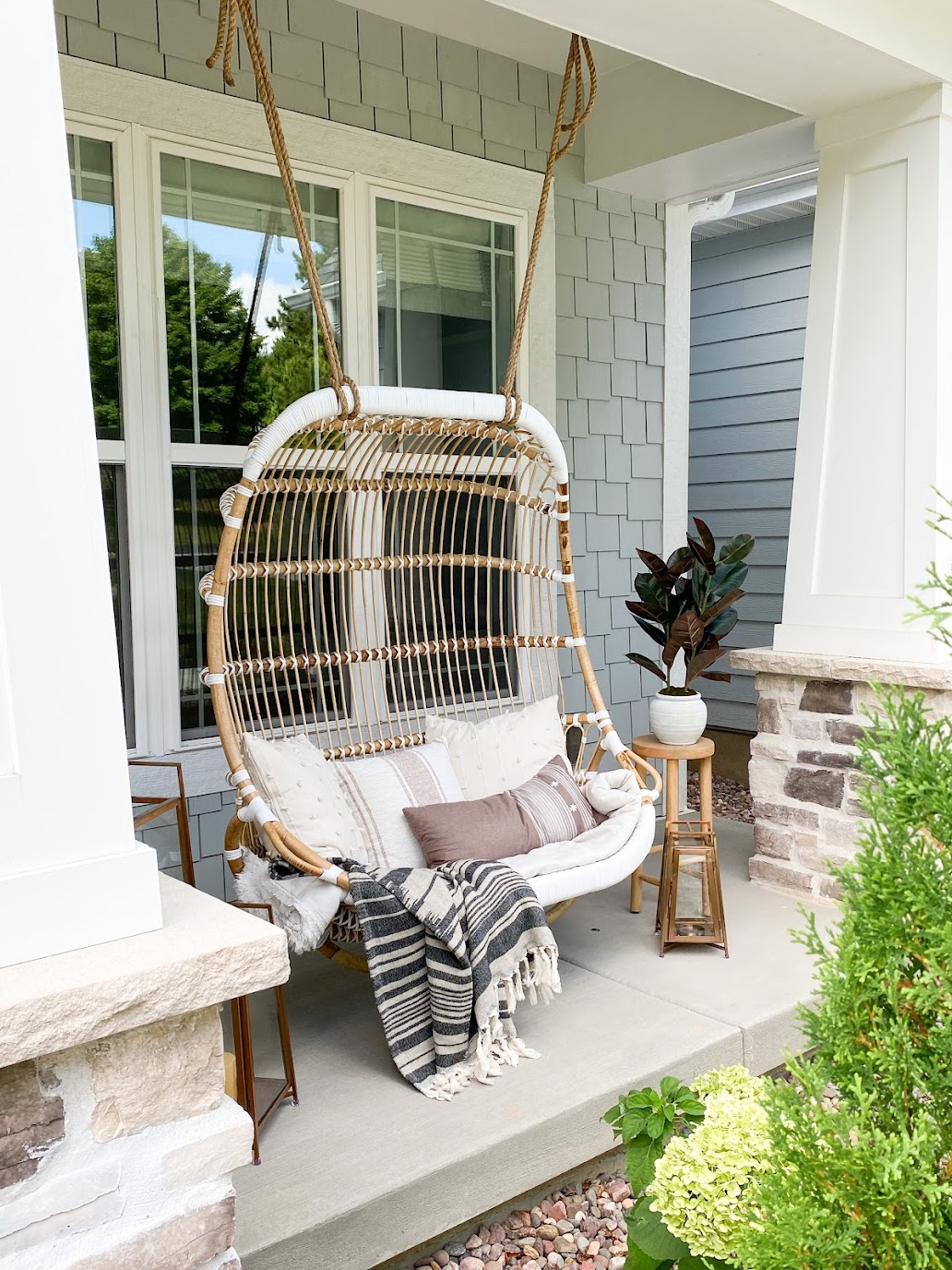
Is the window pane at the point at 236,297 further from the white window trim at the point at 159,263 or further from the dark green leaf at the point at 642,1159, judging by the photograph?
the dark green leaf at the point at 642,1159

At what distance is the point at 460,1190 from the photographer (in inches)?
91.7

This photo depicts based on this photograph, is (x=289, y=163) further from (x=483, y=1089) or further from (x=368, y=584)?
(x=483, y=1089)

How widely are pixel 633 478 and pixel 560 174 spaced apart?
1363 mm

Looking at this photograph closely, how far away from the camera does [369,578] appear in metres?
4.06

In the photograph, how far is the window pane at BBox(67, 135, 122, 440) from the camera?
349 cm

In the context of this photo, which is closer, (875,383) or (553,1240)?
(553,1240)

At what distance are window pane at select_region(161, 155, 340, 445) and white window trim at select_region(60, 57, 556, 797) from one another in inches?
2.3

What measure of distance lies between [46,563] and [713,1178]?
3.81ft

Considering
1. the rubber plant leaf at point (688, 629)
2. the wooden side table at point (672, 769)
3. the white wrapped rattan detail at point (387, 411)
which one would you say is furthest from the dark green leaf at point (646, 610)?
the white wrapped rattan detail at point (387, 411)

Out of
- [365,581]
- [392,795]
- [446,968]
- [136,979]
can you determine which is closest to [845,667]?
[392,795]

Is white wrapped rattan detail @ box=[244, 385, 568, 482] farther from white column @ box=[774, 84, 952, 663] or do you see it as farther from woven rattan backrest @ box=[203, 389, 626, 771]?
white column @ box=[774, 84, 952, 663]

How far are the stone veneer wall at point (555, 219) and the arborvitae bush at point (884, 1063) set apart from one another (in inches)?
111

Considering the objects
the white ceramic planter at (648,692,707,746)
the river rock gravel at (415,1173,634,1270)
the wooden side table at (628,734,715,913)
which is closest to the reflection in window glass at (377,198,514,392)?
the white ceramic planter at (648,692,707,746)

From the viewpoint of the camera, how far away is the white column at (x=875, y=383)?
3.64m
